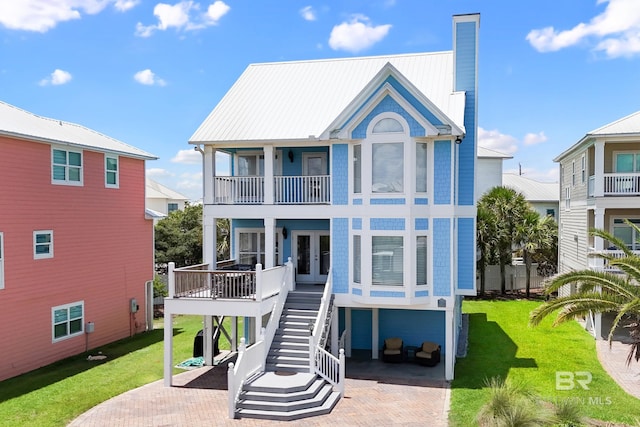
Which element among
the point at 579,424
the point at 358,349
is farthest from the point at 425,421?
the point at 358,349

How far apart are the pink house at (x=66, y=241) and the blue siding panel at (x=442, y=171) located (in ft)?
45.2

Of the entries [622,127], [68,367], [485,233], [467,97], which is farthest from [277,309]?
[485,233]

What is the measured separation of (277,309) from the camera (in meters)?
18.0

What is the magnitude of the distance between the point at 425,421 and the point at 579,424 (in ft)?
11.6

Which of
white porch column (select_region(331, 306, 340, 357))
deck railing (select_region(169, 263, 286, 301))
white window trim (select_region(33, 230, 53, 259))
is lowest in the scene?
white porch column (select_region(331, 306, 340, 357))

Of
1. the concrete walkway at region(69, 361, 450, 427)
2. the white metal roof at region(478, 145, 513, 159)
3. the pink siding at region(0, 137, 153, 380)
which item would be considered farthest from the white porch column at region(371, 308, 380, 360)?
the white metal roof at region(478, 145, 513, 159)

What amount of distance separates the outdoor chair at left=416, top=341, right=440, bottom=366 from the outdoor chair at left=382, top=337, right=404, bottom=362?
65 centimetres

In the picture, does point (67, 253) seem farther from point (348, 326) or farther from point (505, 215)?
point (505, 215)

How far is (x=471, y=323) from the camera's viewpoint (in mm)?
26391

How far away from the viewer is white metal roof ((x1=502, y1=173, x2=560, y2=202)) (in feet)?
156

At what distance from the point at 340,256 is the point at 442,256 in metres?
3.44

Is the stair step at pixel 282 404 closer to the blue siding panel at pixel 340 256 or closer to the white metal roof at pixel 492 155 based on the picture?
the blue siding panel at pixel 340 256

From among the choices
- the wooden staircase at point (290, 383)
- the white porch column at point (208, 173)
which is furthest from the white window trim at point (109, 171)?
the wooden staircase at point (290, 383)

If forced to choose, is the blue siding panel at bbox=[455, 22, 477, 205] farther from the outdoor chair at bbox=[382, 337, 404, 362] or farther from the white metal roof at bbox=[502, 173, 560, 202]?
the white metal roof at bbox=[502, 173, 560, 202]
